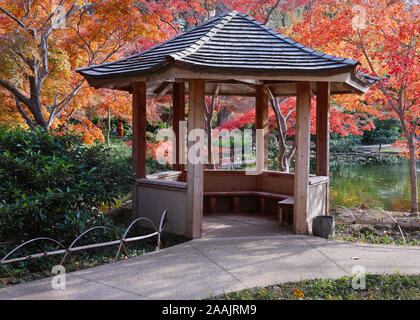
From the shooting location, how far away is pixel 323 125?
7.41 m

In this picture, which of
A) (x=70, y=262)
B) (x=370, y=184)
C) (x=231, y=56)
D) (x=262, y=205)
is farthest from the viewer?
(x=370, y=184)

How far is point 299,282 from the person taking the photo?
422cm

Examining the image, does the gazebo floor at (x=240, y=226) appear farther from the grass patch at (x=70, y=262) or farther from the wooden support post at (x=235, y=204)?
the grass patch at (x=70, y=262)

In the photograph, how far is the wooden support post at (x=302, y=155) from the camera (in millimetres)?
6180

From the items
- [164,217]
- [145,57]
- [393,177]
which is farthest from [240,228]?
[393,177]

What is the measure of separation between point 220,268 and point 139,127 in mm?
3317

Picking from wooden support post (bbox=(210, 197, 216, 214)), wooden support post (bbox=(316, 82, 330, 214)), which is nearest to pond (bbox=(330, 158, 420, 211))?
wooden support post (bbox=(316, 82, 330, 214))

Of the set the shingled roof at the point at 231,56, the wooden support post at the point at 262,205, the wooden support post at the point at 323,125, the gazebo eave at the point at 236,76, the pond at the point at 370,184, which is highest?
the shingled roof at the point at 231,56

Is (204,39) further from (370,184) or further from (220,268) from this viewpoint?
(370,184)

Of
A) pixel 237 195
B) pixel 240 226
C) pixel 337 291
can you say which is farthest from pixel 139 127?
pixel 337 291

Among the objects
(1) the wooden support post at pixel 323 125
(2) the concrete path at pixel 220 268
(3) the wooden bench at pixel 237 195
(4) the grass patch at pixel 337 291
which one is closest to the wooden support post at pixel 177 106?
(3) the wooden bench at pixel 237 195

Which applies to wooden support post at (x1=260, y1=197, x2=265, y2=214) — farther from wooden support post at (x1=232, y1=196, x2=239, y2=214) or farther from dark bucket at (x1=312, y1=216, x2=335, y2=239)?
dark bucket at (x1=312, y1=216, x2=335, y2=239)

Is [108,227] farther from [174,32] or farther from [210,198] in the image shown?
[174,32]

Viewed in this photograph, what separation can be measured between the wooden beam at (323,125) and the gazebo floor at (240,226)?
139 centimetres
